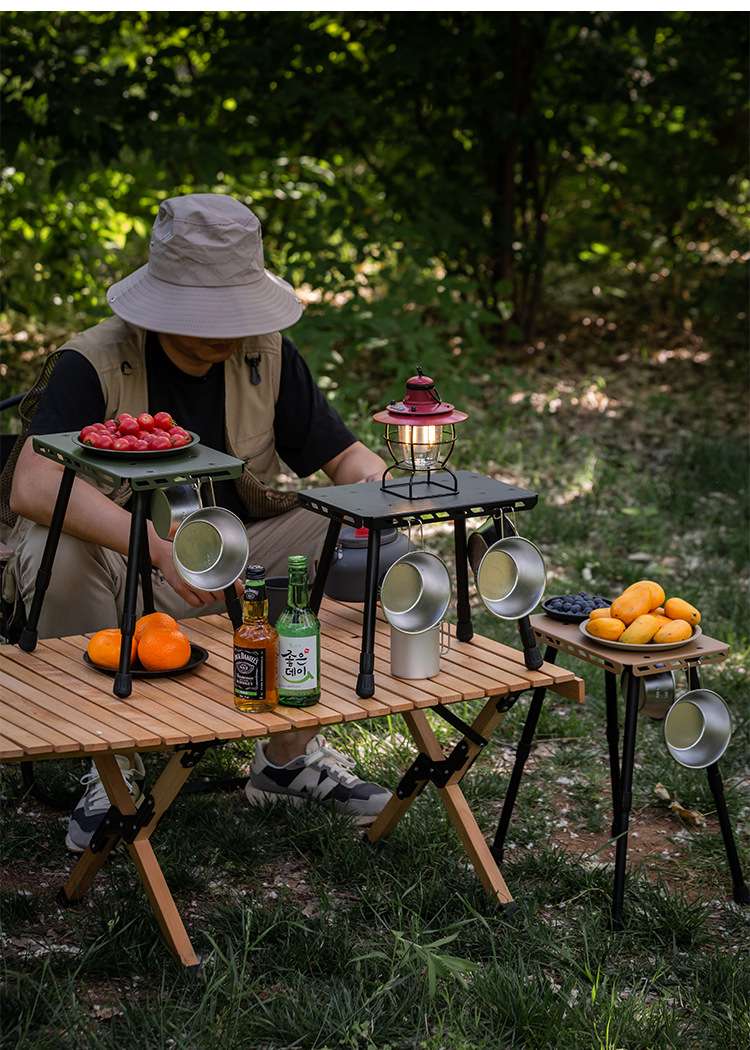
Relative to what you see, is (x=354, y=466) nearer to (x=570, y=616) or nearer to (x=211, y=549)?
(x=570, y=616)

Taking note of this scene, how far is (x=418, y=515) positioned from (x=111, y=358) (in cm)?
108

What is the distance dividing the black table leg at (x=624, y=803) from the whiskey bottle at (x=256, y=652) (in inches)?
31.8

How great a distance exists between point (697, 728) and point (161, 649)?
120 centimetres

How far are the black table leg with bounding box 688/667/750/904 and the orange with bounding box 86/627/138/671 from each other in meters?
1.26

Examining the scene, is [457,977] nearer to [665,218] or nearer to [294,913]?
[294,913]

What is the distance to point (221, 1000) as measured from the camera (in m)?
2.63

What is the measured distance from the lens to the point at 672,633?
2.99 meters

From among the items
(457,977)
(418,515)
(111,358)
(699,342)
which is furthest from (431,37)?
(457,977)

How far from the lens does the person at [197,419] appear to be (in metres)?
3.25

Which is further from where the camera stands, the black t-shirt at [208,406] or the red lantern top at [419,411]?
the black t-shirt at [208,406]

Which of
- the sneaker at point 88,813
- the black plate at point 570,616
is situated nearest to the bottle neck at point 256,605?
the sneaker at point 88,813

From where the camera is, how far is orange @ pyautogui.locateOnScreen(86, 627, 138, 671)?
283 centimetres

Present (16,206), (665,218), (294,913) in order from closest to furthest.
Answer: (294,913)
(16,206)
(665,218)

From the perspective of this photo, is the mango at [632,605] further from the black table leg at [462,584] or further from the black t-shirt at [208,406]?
the black t-shirt at [208,406]
